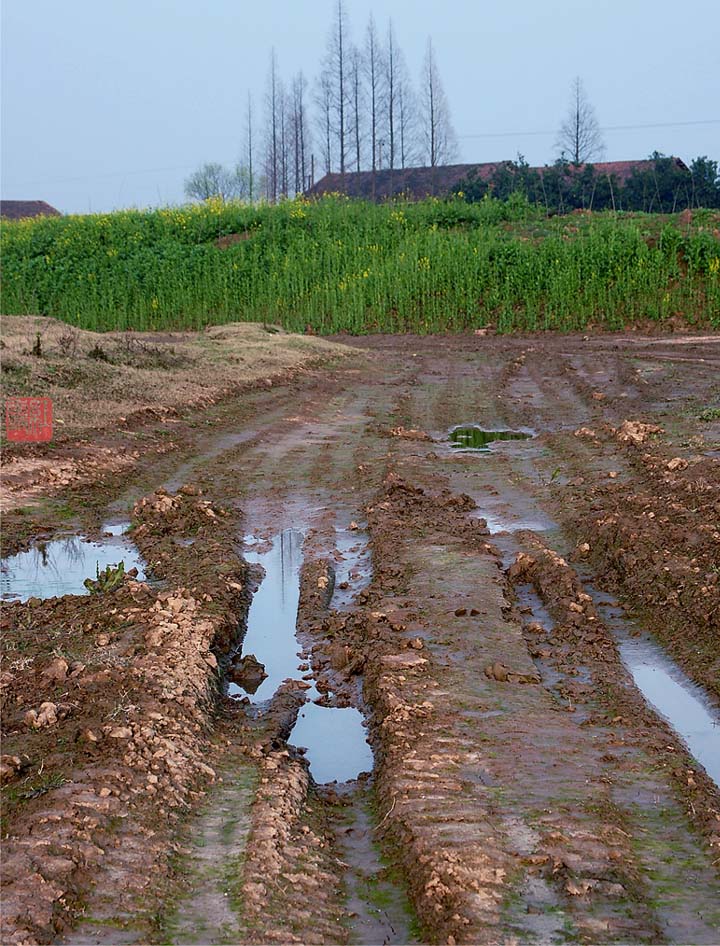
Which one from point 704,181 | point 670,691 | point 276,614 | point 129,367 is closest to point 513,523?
point 276,614

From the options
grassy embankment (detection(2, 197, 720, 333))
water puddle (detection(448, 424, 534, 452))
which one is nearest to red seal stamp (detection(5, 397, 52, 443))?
water puddle (detection(448, 424, 534, 452))

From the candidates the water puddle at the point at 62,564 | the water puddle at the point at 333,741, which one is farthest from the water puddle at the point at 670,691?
the water puddle at the point at 62,564

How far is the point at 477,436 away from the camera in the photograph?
10.4 m

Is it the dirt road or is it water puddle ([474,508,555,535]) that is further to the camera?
water puddle ([474,508,555,535])

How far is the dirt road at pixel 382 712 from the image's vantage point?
9.43 feet

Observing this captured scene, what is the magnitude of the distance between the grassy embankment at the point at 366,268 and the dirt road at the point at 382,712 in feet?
42.1

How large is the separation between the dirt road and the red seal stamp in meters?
1.44

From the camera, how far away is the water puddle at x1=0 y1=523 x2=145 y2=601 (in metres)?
5.92

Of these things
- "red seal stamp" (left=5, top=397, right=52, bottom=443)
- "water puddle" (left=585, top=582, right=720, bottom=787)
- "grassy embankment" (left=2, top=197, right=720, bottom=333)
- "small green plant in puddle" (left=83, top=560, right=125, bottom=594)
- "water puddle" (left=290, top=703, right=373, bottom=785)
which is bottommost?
"water puddle" (left=290, top=703, right=373, bottom=785)

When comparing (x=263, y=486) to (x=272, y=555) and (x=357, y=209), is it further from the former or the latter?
(x=357, y=209)

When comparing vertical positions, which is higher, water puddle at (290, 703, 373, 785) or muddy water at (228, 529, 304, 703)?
muddy water at (228, 529, 304, 703)

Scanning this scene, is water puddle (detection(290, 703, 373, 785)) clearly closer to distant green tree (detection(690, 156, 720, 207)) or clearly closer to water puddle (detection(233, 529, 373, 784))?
water puddle (detection(233, 529, 373, 784))

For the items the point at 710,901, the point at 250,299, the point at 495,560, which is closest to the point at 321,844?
the point at 710,901

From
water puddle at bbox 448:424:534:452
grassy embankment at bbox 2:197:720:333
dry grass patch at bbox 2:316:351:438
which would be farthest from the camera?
grassy embankment at bbox 2:197:720:333
